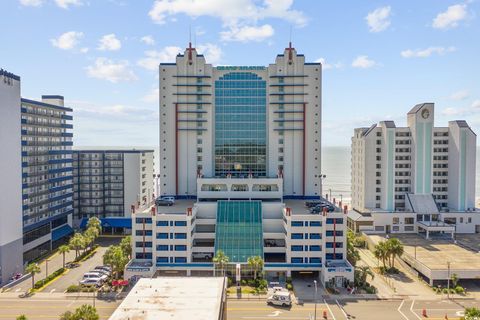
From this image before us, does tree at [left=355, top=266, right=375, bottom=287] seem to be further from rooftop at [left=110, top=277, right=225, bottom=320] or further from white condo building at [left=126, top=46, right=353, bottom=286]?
rooftop at [left=110, top=277, right=225, bottom=320]

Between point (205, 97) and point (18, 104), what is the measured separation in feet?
156

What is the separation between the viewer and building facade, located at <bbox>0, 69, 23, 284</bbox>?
77.4 m

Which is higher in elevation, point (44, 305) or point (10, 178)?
point (10, 178)

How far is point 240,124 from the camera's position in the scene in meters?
112

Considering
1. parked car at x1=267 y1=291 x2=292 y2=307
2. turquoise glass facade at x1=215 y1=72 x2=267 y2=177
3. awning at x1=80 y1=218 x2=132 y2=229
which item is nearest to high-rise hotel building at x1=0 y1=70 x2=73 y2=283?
awning at x1=80 y1=218 x2=132 y2=229

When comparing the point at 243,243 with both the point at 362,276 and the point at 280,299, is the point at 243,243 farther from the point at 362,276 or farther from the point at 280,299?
the point at 362,276

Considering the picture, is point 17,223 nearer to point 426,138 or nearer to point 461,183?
point 426,138

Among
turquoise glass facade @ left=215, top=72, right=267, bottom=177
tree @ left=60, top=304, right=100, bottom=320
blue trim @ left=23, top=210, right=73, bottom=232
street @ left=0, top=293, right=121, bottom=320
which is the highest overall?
turquoise glass facade @ left=215, top=72, right=267, bottom=177

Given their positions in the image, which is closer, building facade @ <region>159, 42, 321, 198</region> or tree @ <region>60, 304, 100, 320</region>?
tree @ <region>60, 304, 100, 320</region>

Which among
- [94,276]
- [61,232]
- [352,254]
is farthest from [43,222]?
[352,254]

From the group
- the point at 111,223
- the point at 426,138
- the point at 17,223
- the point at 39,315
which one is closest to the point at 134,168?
the point at 111,223

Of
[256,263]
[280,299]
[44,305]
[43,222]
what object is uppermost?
[43,222]

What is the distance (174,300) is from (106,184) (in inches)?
3291

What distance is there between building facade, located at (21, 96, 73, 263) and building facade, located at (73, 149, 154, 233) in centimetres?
709
